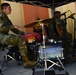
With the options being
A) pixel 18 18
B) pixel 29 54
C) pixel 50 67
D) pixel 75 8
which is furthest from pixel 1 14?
pixel 18 18

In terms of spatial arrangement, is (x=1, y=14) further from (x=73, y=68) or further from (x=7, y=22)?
(x=73, y=68)

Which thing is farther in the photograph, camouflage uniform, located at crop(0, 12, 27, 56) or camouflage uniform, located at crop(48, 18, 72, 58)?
camouflage uniform, located at crop(48, 18, 72, 58)

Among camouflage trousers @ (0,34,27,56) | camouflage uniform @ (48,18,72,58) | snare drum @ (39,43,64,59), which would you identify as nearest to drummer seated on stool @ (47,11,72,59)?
camouflage uniform @ (48,18,72,58)

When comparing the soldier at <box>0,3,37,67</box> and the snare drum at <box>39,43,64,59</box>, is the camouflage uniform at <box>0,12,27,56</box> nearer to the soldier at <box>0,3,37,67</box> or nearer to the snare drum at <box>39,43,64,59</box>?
the soldier at <box>0,3,37,67</box>

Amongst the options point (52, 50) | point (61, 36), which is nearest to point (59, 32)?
point (61, 36)

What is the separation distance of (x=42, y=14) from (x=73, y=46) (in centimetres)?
264

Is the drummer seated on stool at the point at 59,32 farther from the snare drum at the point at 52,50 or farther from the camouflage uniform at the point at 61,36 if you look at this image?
the snare drum at the point at 52,50

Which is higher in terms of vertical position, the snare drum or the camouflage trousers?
the camouflage trousers

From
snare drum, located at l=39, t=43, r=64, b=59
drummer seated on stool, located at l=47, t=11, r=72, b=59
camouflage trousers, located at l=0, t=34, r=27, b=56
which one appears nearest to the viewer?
snare drum, located at l=39, t=43, r=64, b=59

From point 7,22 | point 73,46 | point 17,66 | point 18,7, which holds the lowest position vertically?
point 17,66

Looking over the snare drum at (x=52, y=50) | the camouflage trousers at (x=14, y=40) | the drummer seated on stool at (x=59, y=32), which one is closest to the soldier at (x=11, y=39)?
the camouflage trousers at (x=14, y=40)

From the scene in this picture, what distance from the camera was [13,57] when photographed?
205 inches

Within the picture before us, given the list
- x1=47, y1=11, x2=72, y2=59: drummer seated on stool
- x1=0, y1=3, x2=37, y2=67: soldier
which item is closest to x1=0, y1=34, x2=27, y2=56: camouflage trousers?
x1=0, y1=3, x2=37, y2=67: soldier

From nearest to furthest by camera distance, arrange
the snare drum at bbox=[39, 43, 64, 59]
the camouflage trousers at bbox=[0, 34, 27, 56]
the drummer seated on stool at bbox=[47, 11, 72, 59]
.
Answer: the snare drum at bbox=[39, 43, 64, 59], the camouflage trousers at bbox=[0, 34, 27, 56], the drummer seated on stool at bbox=[47, 11, 72, 59]
